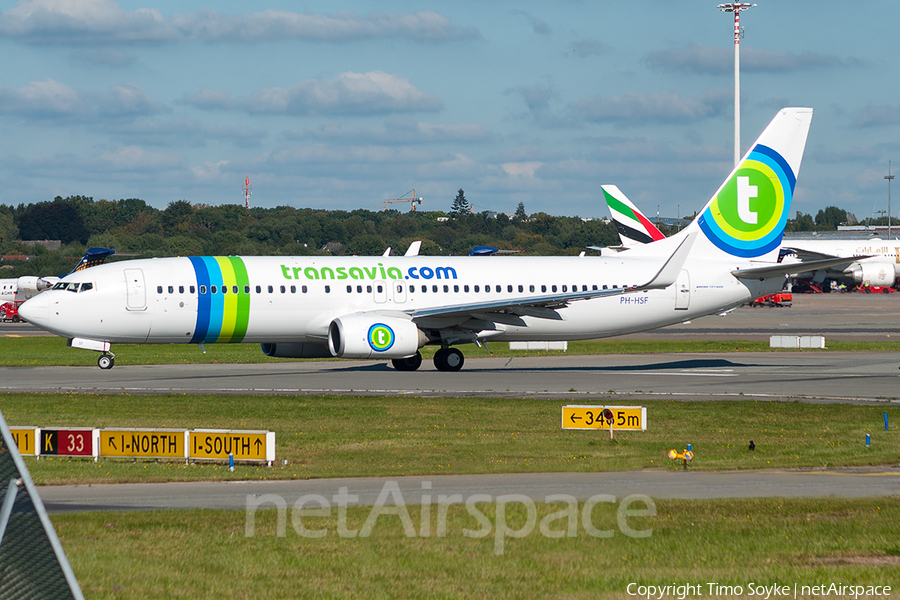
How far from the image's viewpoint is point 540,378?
38.7 meters

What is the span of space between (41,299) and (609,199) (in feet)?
179

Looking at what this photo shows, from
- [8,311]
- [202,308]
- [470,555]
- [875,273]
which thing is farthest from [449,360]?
[875,273]

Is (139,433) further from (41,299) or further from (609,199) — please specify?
(609,199)

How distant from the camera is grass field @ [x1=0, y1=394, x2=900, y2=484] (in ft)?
65.7

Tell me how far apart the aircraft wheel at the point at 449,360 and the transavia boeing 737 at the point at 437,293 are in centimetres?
5

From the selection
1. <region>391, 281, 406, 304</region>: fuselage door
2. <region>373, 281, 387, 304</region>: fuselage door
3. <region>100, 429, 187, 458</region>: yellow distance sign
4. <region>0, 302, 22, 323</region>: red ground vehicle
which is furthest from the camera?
<region>0, 302, 22, 323</region>: red ground vehicle

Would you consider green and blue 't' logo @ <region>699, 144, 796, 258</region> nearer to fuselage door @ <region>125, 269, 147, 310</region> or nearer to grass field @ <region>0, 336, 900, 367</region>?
grass field @ <region>0, 336, 900, 367</region>

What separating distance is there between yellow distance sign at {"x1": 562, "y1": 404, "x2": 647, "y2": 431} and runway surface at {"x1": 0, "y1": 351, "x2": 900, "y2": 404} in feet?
23.8

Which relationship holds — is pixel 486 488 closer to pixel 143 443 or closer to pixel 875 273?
pixel 143 443

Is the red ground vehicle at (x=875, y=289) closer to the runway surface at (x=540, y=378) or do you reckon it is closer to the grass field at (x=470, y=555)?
the runway surface at (x=540, y=378)

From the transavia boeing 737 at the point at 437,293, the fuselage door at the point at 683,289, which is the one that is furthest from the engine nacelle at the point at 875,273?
the fuselage door at the point at 683,289

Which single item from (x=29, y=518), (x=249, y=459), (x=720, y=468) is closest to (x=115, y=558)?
(x=29, y=518)

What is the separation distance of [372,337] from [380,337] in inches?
12.9

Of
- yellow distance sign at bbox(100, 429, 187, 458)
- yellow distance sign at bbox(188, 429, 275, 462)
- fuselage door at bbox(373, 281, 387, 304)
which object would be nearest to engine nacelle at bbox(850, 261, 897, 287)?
fuselage door at bbox(373, 281, 387, 304)
